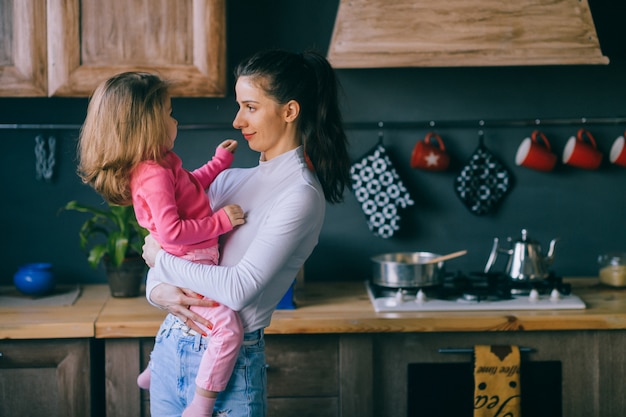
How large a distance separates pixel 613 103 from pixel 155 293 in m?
2.01

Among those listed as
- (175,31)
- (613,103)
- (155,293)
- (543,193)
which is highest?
(175,31)

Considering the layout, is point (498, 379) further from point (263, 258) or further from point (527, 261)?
point (263, 258)

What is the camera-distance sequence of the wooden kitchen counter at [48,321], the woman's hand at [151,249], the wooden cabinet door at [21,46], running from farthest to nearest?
the wooden cabinet door at [21,46] → the wooden kitchen counter at [48,321] → the woman's hand at [151,249]

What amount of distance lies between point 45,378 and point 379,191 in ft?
4.32

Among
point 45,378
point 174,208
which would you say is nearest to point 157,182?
point 174,208

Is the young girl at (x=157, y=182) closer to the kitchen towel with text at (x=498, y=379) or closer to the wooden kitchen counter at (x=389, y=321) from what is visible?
the wooden kitchen counter at (x=389, y=321)

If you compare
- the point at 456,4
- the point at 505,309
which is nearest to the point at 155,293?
the point at 505,309

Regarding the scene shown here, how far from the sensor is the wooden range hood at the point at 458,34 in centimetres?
248

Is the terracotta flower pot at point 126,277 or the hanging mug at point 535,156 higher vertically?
the hanging mug at point 535,156

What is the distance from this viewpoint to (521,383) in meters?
2.45

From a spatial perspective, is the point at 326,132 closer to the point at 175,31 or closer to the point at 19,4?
the point at 175,31

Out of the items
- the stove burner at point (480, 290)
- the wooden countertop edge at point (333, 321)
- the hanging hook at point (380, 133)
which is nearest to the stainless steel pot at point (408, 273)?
the stove burner at point (480, 290)

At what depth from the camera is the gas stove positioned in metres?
2.50

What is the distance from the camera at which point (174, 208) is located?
5.83 ft
